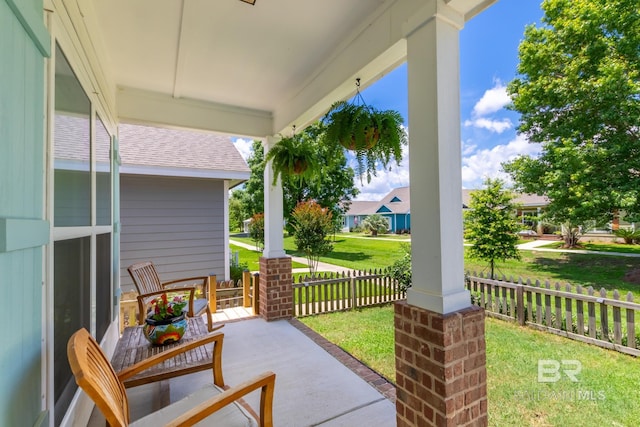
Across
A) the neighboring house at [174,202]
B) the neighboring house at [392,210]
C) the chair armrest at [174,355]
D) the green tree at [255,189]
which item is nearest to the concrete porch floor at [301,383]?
the chair armrest at [174,355]

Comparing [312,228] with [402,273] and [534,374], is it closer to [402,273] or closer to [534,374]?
[402,273]

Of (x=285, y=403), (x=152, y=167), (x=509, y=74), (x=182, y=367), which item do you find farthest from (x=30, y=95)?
(x=509, y=74)

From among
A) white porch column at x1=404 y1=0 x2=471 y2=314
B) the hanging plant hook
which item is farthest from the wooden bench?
the hanging plant hook

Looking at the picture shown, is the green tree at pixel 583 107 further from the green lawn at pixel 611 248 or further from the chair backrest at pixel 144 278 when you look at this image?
the chair backrest at pixel 144 278

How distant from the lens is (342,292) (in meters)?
5.16

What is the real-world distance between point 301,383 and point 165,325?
1.24m

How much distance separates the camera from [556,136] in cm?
875

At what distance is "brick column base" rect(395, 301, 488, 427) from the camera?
5.17 ft

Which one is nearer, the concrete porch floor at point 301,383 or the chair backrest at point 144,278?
the concrete porch floor at point 301,383

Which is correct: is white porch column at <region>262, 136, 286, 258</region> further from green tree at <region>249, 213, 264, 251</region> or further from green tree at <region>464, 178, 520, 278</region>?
green tree at <region>249, 213, 264, 251</region>

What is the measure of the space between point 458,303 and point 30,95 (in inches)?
85.5

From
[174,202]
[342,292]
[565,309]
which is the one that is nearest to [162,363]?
[342,292]

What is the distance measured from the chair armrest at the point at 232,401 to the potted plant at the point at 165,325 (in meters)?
1.01

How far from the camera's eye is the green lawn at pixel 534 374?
2.25 meters
